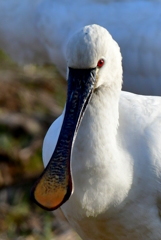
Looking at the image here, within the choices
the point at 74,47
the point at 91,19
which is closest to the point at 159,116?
the point at 74,47

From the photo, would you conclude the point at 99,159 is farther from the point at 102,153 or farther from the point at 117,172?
the point at 117,172

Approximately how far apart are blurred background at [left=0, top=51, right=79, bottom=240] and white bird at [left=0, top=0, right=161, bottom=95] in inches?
34.8

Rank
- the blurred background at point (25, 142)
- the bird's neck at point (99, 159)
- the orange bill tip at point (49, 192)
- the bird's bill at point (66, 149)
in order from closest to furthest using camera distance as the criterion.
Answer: the bird's bill at point (66, 149) < the orange bill tip at point (49, 192) < the bird's neck at point (99, 159) < the blurred background at point (25, 142)

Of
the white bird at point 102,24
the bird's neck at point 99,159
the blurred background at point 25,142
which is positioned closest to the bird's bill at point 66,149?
the bird's neck at point 99,159

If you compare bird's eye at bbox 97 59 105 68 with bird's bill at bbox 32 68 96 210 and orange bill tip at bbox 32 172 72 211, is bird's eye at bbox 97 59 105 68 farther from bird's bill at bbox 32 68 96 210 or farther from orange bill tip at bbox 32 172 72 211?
orange bill tip at bbox 32 172 72 211

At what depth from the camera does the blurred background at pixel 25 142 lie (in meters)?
6.66

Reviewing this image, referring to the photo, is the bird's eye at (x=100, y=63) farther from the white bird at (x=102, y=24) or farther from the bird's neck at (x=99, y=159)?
the white bird at (x=102, y=24)

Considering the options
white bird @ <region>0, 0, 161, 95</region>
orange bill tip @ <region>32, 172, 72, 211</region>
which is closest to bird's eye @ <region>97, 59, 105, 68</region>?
orange bill tip @ <region>32, 172, 72, 211</region>

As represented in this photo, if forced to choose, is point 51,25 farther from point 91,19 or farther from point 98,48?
point 98,48

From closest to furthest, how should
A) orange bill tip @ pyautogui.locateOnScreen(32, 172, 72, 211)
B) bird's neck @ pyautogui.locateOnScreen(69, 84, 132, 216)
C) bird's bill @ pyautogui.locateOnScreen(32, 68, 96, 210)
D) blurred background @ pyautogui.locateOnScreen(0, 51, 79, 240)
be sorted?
bird's bill @ pyautogui.locateOnScreen(32, 68, 96, 210)
orange bill tip @ pyautogui.locateOnScreen(32, 172, 72, 211)
bird's neck @ pyautogui.locateOnScreen(69, 84, 132, 216)
blurred background @ pyautogui.locateOnScreen(0, 51, 79, 240)

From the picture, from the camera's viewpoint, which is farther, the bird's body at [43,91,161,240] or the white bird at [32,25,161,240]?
the bird's body at [43,91,161,240]

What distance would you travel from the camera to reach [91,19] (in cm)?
686

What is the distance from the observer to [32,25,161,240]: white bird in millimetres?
4336

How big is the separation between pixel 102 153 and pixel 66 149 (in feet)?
0.84
